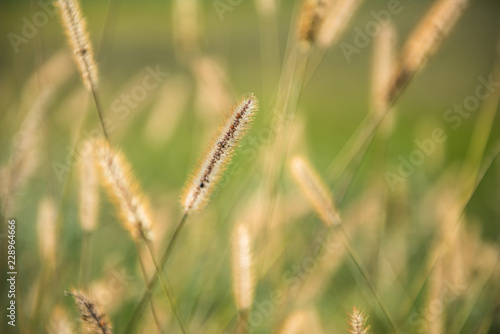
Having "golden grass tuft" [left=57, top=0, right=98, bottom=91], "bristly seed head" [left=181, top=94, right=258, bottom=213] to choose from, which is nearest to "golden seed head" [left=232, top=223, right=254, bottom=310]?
"bristly seed head" [left=181, top=94, right=258, bottom=213]

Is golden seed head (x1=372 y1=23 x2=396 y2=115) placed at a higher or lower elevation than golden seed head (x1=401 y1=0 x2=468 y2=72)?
higher

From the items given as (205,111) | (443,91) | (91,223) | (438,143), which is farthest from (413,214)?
(443,91)

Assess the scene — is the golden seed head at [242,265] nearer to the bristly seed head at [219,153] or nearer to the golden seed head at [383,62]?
the bristly seed head at [219,153]

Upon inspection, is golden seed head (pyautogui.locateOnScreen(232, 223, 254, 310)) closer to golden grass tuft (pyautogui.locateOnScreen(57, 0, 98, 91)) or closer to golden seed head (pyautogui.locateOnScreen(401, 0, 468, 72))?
golden grass tuft (pyautogui.locateOnScreen(57, 0, 98, 91))

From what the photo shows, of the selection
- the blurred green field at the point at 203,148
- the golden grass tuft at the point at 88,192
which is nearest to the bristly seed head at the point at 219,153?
the golden grass tuft at the point at 88,192

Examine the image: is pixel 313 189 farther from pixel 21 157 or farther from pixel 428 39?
pixel 21 157

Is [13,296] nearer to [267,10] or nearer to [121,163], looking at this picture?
[121,163]
